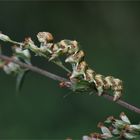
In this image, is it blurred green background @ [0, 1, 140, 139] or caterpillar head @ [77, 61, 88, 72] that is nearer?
caterpillar head @ [77, 61, 88, 72]

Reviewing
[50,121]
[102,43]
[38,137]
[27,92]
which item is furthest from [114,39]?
[38,137]

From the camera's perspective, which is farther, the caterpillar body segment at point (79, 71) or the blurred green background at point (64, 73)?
the blurred green background at point (64, 73)

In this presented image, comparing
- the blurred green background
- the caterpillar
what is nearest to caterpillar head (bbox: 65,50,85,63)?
the caterpillar

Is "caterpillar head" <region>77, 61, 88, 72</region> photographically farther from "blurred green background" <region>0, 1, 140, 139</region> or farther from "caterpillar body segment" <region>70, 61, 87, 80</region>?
"blurred green background" <region>0, 1, 140, 139</region>

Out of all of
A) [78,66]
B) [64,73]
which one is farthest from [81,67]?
[64,73]

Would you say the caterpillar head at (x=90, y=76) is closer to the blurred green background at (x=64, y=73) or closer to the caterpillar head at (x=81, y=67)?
the caterpillar head at (x=81, y=67)

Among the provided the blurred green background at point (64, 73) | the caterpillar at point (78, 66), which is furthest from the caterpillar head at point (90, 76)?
the blurred green background at point (64, 73)

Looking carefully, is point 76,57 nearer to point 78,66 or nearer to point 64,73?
point 78,66
